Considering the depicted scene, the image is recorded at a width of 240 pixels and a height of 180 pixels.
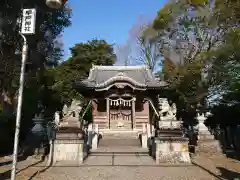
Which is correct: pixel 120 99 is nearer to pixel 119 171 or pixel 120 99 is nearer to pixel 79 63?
pixel 119 171

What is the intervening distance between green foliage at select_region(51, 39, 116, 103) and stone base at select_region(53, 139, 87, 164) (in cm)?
1762

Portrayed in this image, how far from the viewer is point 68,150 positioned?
38.2 feet

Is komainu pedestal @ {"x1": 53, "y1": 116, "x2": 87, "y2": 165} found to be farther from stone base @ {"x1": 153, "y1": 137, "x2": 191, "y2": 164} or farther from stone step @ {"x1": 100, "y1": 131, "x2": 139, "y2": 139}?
stone step @ {"x1": 100, "y1": 131, "x2": 139, "y2": 139}

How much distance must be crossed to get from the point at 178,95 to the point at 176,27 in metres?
8.52

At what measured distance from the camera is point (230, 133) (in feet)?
62.9

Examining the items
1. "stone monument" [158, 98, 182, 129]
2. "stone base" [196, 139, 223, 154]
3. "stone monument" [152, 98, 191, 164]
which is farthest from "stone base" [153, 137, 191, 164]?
"stone base" [196, 139, 223, 154]

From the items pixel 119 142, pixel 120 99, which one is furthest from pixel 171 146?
pixel 120 99

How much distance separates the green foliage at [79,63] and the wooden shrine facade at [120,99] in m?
7.57

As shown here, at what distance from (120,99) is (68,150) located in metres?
10.7

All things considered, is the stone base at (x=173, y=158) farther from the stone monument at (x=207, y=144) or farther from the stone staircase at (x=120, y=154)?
the stone monument at (x=207, y=144)

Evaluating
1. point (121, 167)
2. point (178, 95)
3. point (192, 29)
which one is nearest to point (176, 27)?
point (192, 29)

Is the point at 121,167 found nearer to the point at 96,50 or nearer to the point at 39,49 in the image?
the point at 39,49

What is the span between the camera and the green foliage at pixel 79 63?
3038 centimetres

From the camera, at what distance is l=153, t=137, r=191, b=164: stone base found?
11.7 m
